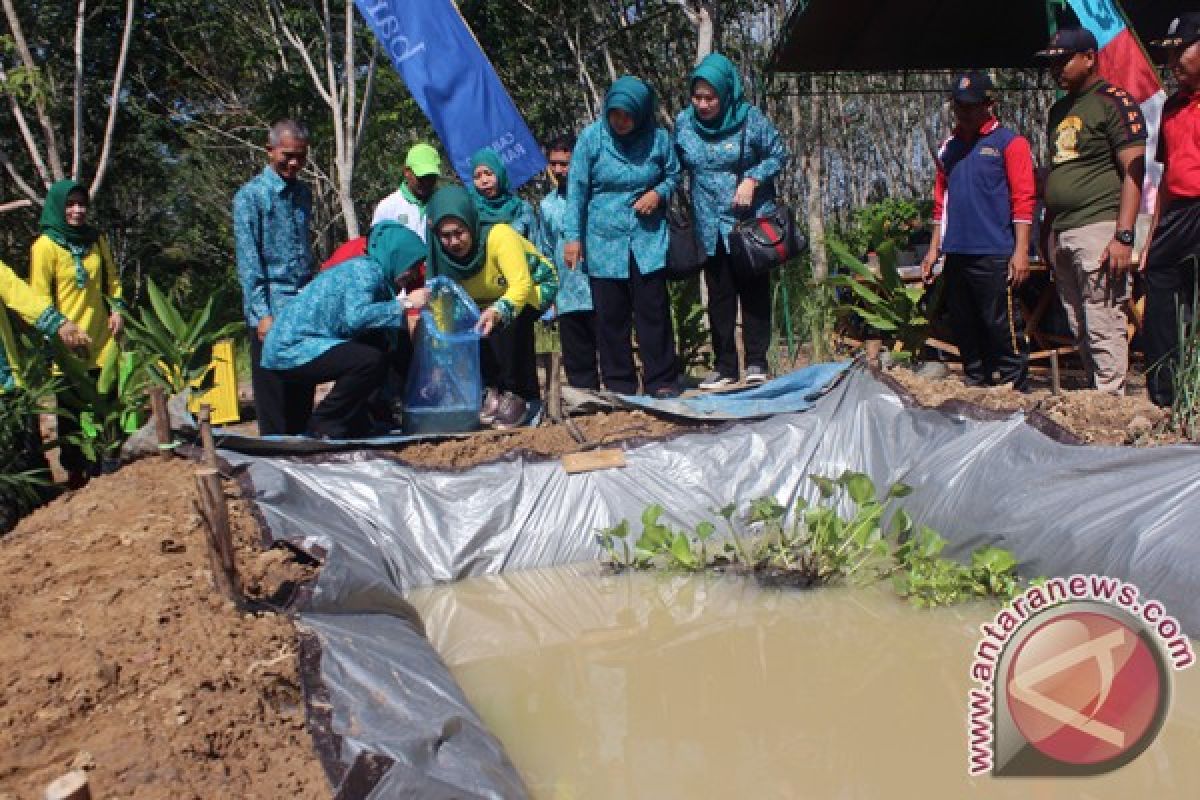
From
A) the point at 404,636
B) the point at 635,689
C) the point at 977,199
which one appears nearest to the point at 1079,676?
the point at 635,689

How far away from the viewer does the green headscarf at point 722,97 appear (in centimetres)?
475

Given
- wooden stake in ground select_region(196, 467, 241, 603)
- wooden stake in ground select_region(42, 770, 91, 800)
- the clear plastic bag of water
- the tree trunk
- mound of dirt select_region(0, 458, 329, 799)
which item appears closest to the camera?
wooden stake in ground select_region(42, 770, 91, 800)

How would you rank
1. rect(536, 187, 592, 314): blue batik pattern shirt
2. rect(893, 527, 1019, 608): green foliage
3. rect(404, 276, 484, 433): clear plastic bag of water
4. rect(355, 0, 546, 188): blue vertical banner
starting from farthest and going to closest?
rect(355, 0, 546, 188): blue vertical banner → rect(536, 187, 592, 314): blue batik pattern shirt → rect(404, 276, 484, 433): clear plastic bag of water → rect(893, 527, 1019, 608): green foliage

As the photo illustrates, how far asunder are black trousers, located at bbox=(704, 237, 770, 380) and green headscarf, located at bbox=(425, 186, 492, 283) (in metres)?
1.09

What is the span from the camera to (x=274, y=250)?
4.58 m

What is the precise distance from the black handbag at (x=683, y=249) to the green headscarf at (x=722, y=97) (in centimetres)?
40

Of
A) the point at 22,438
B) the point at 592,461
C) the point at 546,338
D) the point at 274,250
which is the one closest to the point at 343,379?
the point at 274,250

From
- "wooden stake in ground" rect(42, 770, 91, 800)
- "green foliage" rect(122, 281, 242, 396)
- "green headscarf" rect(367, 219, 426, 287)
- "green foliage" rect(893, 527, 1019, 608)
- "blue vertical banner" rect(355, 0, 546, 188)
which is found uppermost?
"blue vertical banner" rect(355, 0, 546, 188)

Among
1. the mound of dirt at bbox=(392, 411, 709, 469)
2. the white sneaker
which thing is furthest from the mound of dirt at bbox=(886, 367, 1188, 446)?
the mound of dirt at bbox=(392, 411, 709, 469)

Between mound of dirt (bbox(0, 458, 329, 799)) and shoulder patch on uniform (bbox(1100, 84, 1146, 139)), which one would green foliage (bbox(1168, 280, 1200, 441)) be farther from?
mound of dirt (bbox(0, 458, 329, 799))

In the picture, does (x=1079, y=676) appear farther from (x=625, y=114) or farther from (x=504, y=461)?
(x=625, y=114)

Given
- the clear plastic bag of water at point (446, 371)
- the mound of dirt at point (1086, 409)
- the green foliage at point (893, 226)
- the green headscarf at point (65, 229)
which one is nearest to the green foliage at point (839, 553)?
the mound of dirt at point (1086, 409)

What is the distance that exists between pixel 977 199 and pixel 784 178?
29.6 feet

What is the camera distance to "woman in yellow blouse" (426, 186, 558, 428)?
15.0ft
